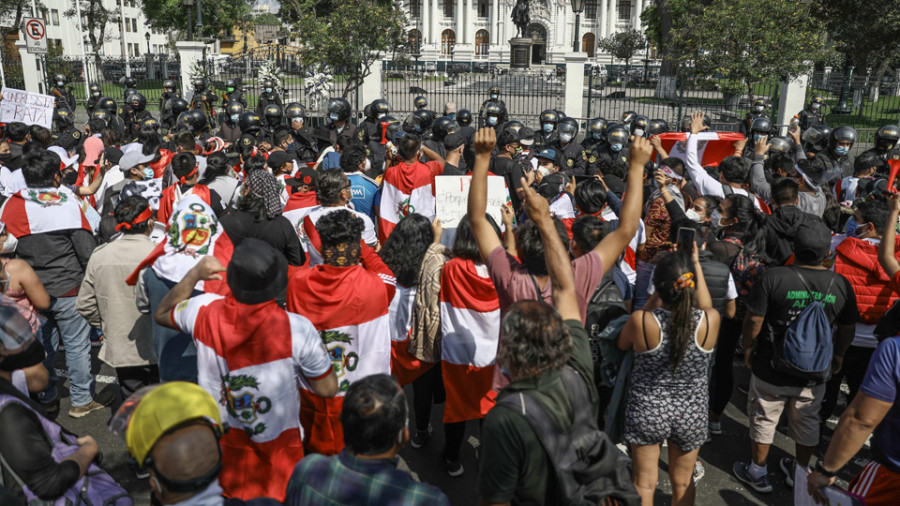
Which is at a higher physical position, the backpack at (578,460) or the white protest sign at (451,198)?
the white protest sign at (451,198)

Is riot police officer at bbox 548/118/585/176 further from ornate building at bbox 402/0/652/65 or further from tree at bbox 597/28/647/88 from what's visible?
ornate building at bbox 402/0/652/65

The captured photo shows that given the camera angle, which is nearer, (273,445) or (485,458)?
(485,458)

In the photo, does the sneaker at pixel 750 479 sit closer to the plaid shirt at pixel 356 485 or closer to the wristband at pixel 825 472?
the wristband at pixel 825 472

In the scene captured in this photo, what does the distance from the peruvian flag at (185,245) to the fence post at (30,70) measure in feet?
66.3

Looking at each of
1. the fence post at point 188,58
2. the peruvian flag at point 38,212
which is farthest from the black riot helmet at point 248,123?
the fence post at point 188,58

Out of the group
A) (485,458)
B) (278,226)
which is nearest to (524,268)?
(485,458)

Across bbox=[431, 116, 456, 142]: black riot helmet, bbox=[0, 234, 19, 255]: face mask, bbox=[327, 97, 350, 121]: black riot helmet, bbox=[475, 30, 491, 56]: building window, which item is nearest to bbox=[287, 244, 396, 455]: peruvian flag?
bbox=[0, 234, 19, 255]: face mask

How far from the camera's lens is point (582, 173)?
9.05 m

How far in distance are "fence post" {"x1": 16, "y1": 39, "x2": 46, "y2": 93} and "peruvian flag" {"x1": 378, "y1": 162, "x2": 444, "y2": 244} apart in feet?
61.2

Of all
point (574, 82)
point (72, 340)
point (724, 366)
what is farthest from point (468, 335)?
point (574, 82)

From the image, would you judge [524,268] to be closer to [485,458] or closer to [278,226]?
[485,458]

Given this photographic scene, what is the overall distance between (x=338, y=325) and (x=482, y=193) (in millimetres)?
1116

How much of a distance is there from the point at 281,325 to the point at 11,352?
3.62 feet

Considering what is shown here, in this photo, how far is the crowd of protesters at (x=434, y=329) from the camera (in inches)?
99.6
